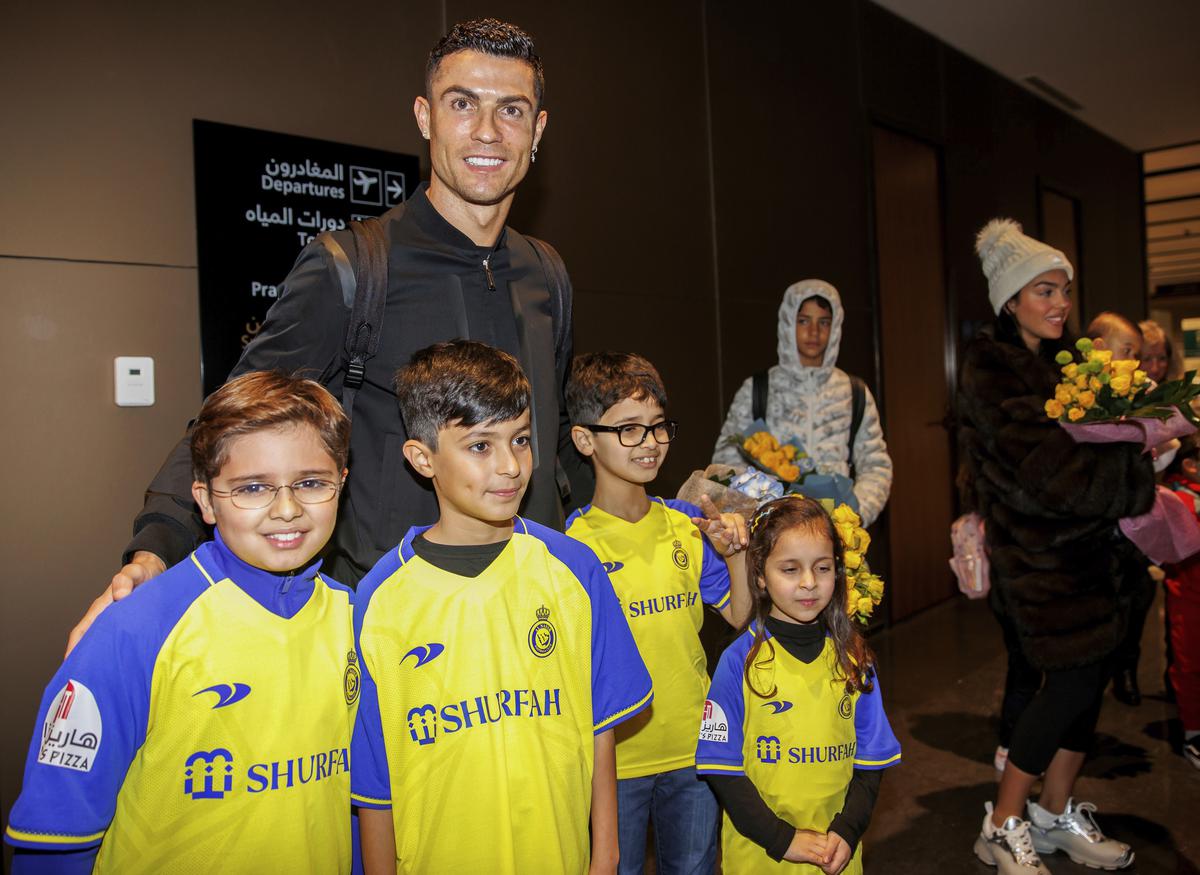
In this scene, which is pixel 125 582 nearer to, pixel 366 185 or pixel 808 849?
pixel 808 849

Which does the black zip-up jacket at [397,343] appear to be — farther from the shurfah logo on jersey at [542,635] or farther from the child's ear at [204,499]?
the shurfah logo on jersey at [542,635]

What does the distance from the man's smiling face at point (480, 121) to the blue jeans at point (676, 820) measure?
1.30 meters

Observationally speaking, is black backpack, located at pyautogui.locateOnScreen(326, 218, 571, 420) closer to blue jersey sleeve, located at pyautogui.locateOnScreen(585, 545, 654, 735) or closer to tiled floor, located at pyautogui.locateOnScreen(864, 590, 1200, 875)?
blue jersey sleeve, located at pyautogui.locateOnScreen(585, 545, 654, 735)

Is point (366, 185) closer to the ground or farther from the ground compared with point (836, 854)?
farther from the ground

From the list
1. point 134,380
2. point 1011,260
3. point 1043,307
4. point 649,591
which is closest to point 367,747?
point 649,591

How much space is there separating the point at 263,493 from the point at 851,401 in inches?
111

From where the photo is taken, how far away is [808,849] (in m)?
1.75

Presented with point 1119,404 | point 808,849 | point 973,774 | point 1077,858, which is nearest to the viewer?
point 808,849

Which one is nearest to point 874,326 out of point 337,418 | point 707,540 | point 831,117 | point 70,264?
point 831,117

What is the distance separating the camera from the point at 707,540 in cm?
215

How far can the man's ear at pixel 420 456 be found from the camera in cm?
145

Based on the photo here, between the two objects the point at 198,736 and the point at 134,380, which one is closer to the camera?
the point at 198,736

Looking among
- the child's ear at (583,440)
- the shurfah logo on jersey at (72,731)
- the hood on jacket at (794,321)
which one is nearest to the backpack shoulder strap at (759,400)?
the hood on jacket at (794,321)

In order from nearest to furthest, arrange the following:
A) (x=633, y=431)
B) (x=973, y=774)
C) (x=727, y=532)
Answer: (x=727, y=532), (x=633, y=431), (x=973, y=774)
